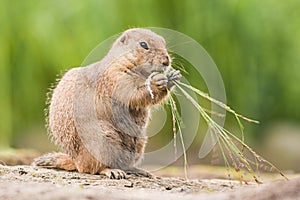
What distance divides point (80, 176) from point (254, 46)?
5254 mm

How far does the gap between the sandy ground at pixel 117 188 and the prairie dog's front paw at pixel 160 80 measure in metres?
0.58

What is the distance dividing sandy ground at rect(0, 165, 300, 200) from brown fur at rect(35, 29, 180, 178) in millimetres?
172

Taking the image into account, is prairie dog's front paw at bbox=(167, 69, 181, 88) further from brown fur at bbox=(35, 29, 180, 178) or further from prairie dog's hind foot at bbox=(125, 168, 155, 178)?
prairie dog's hind foot at bbox=(125, 168, 155, 178)

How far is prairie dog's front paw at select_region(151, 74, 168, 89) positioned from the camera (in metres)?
4.22

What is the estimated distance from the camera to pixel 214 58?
349 inches

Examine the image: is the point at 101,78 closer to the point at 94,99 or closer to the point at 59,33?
the point at 94,99

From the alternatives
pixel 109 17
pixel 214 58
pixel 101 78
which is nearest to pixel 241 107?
pixel 214 58

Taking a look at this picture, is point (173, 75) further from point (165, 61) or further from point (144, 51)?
point (144, 51)

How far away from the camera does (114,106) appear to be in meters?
Result: 4.43

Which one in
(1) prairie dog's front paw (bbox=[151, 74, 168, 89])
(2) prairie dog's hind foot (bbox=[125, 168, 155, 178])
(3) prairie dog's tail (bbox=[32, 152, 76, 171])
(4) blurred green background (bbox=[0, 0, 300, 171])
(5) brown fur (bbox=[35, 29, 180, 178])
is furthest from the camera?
(4) blurred green background (bbox=[0, 0, 300, 171])

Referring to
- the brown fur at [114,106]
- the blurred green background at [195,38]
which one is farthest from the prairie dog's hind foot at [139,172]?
the blurred green background at [195,38]

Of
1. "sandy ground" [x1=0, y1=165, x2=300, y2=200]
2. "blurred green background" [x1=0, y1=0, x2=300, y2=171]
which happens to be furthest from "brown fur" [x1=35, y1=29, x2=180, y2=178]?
"blurred green background" [x1=0, y1=0, x2=300, y2=171]

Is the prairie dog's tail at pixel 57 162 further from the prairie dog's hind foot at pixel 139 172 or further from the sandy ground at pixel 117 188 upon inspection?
the prairie dog's hind foot at pixel 139 172

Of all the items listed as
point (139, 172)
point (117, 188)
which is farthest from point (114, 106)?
point (117, 188)
